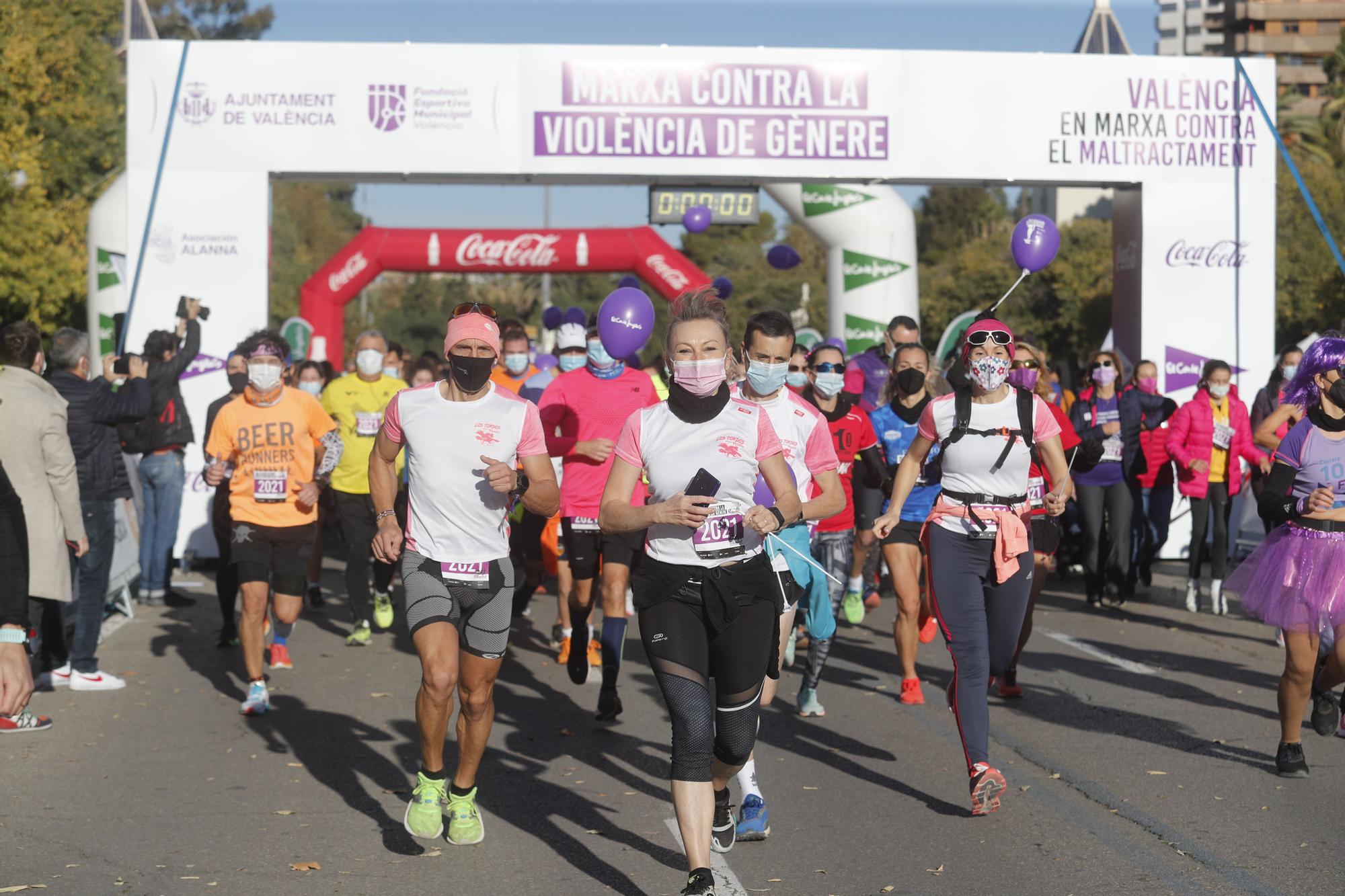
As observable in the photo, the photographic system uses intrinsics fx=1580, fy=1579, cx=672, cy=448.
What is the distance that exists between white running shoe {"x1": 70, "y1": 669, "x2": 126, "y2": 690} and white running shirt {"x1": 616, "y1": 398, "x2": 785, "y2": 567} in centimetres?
545

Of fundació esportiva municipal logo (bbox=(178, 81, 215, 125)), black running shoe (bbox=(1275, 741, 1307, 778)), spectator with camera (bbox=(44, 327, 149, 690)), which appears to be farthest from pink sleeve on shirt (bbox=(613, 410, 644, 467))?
fundació esportiva municipal logo (bbox=(178, 81, 215, 125))

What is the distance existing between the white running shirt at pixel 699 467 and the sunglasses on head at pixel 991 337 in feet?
5.94

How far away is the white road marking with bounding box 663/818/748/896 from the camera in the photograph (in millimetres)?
5459

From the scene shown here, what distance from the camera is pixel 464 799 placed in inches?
241

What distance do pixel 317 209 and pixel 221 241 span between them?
77.8 m

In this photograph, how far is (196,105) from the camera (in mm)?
15945

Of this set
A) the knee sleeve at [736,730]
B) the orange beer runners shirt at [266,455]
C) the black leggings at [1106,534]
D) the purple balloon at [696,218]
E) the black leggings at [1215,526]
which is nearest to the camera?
the knee sleeve at [736,730]

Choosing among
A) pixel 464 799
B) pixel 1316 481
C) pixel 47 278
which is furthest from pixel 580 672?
pixel 47 278

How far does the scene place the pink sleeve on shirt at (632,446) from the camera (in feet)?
17.7

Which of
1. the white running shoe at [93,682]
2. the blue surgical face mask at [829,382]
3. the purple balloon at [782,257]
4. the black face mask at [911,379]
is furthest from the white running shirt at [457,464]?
the purple balloon at [782,257]

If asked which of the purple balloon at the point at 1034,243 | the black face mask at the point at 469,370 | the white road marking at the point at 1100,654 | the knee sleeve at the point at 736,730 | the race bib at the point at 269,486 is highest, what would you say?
the purple balloon at the point at 1034,243

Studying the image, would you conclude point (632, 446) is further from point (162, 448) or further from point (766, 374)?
point (162, 448)

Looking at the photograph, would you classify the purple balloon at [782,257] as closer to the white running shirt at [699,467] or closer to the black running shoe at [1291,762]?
the black running shoe at [1291,762]

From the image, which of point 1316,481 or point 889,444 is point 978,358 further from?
point 889,444
